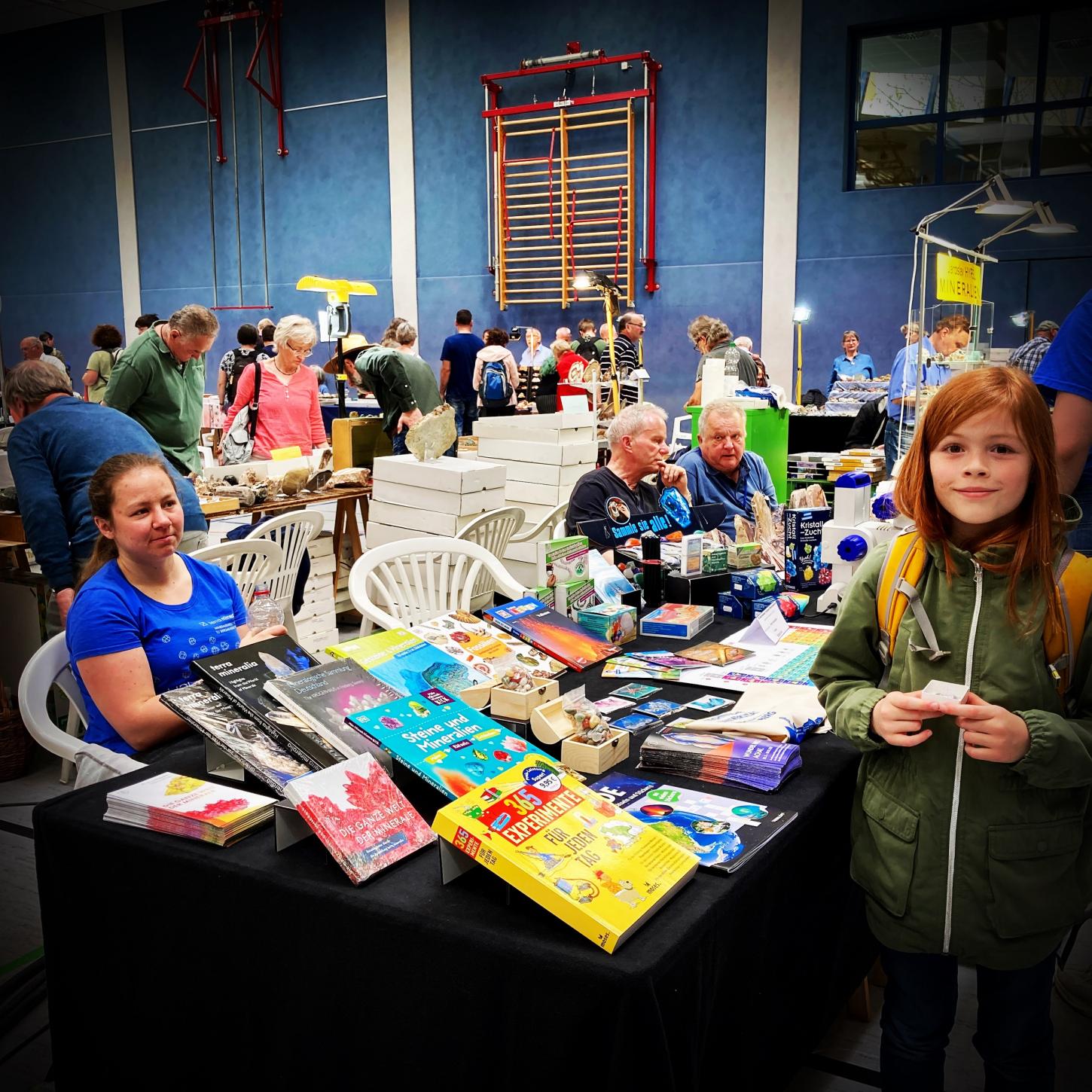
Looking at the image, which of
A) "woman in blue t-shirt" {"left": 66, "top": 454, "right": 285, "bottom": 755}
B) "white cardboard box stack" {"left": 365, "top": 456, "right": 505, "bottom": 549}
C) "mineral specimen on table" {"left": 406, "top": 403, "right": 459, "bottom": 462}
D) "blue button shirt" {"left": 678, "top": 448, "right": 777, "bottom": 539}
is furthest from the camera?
"mineral specimen on table" {"left": 406, "top": 403, "right": 459, "bottom": 462}

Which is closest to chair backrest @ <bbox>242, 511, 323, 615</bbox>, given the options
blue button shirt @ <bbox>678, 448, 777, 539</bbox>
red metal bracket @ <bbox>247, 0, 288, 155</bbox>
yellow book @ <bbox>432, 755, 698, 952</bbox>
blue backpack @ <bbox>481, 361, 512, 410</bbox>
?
blue button shirt @ <bbox>678, 448, 777, 539</bbox>

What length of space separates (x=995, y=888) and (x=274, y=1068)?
1.06 m

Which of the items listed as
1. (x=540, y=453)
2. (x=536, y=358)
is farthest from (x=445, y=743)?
(x=536, y=358)

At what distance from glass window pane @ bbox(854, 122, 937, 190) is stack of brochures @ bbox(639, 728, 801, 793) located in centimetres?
968

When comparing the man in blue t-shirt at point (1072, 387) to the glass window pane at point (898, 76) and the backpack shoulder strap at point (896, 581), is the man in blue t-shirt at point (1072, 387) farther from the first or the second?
the glass window pane at point (898, 76)

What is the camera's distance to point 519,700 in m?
1.84

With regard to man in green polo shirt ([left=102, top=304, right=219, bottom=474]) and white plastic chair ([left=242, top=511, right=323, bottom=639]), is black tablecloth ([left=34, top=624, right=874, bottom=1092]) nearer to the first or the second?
white plastic chair ([left=242, top=511, right=323, bottom=639])

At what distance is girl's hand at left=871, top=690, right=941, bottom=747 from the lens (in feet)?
4.59

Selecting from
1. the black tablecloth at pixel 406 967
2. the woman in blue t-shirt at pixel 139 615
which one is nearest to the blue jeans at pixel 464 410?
the woman in blue t-shirt at pixel 139 615

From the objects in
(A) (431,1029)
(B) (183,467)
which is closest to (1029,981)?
(A) (431,1029)

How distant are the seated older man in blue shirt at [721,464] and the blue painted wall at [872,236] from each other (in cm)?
692

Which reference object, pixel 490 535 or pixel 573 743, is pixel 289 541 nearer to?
pixel 490 535

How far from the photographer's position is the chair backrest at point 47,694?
86.4 inches

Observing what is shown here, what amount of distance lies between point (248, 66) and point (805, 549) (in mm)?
12768
